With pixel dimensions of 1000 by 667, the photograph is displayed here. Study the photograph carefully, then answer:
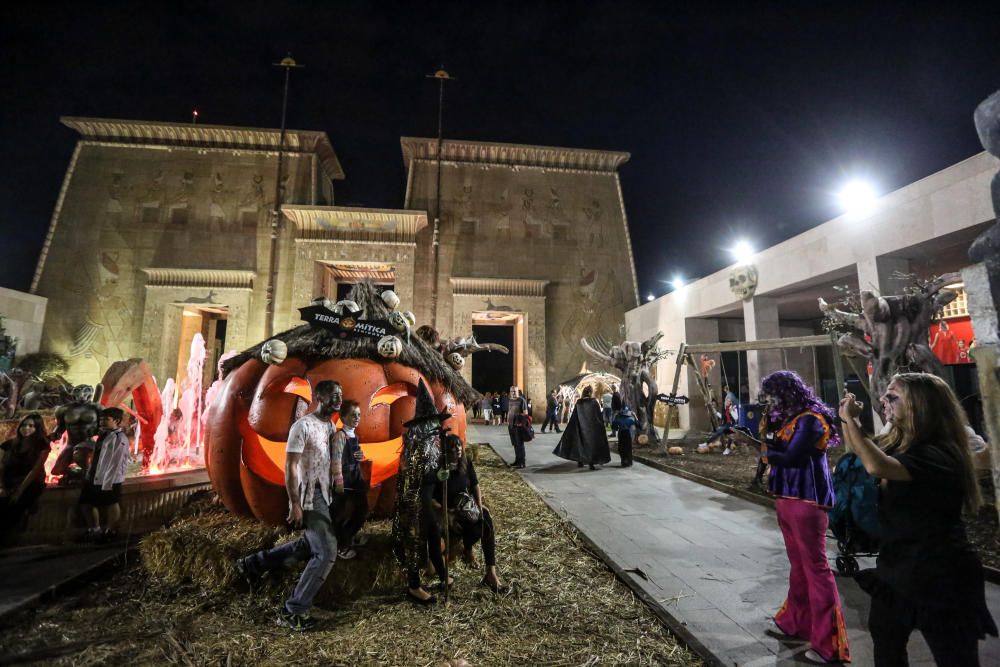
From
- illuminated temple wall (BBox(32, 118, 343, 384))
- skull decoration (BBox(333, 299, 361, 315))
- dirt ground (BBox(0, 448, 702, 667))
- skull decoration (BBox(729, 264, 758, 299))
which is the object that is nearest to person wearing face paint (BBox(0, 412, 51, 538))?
dirt ground (BBox(0, 448, 702, 667))

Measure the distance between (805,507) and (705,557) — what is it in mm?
1792

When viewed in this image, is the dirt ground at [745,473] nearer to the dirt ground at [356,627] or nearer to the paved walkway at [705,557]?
the paved walkway at [705,557]

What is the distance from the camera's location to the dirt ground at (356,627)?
8.63 feet

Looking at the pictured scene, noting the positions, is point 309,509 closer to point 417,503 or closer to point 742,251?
point 417,503

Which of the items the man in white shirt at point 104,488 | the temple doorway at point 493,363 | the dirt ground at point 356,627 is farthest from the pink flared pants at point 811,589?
the temple doorway at point 493,363

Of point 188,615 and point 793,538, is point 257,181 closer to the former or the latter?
point 188,615

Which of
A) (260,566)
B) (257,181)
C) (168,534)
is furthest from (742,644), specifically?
(257,181)

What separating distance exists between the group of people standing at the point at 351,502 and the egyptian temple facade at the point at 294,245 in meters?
17.7

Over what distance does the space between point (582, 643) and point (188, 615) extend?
9.05 ft

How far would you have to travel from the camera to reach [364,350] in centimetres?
456

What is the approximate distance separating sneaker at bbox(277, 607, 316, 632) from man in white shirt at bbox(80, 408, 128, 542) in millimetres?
2989

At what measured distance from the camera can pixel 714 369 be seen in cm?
1609

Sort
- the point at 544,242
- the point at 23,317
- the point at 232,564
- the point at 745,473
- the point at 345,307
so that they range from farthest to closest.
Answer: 1. the point at 544,242
2. the point at 23,317
3. the point at 745,473
4. the point at 345,307
5. the point at 232,564

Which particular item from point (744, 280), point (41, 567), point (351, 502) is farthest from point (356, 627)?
point (744, 280)
